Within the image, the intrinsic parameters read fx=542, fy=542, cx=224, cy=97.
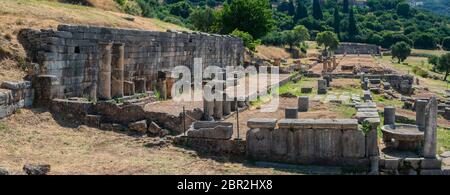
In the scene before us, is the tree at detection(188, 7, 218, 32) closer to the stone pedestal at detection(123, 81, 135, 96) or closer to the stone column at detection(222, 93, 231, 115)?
the stone pedestal at detection(123, 81, 135, 96)

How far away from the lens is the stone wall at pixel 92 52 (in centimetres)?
1991

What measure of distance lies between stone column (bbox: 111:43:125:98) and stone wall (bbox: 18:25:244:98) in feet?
1.85

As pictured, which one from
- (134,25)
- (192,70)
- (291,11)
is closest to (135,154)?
(192,70)

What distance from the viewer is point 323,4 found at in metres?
191

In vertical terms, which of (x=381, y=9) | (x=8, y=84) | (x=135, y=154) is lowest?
(x=135, y=154)

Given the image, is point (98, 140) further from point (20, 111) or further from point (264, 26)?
point (264, 26)

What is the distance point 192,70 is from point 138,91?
9081 millimetres

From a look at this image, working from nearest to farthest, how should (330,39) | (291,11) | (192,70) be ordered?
(192,70) → (330,39) → (291,11)

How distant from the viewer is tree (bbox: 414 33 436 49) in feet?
396

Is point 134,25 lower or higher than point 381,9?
lower

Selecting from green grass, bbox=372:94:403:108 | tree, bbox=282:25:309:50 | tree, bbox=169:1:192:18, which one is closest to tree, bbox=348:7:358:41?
tree, bbox=282:25:309:50

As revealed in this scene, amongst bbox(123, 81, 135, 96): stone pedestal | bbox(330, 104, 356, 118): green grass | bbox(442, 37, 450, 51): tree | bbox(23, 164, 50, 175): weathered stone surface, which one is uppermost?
bbox(442, 37, 450, 51): tree
